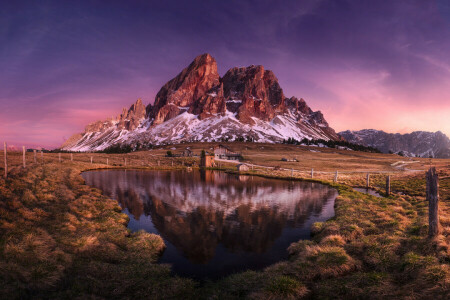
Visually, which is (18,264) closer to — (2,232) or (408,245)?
(2,232)

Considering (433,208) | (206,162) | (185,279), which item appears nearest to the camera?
(185,279)

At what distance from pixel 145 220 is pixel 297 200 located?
19.8 m

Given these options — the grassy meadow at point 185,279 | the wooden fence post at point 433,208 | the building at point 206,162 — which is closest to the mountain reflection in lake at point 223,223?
the grassy meadow at point 185,279

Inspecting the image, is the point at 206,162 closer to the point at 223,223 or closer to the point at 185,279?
the point at 223,223

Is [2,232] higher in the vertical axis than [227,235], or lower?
higher

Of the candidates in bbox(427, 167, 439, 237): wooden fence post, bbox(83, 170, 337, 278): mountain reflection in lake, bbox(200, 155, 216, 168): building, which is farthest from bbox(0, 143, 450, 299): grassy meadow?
bbox(200, 155, 216, 168): building

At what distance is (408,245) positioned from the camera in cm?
1238

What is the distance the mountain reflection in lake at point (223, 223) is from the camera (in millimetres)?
14188

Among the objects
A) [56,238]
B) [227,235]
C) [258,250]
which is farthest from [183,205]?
[56,238]

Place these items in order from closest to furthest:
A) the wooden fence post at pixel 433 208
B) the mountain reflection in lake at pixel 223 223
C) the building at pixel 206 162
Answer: the wooden fence post at pixel 433 208, the mountain reflection in lake at pixel 223 223, the building at pixel 206 162

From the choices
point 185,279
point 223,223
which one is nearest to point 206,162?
point 223,223

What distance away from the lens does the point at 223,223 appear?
21109mm

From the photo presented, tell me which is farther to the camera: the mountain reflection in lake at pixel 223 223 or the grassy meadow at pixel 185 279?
the mountain reflection in lake at pixel 223 223

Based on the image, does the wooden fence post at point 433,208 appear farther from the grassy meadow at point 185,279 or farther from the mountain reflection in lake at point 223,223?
the mountain reflection in lake at point 223,223
